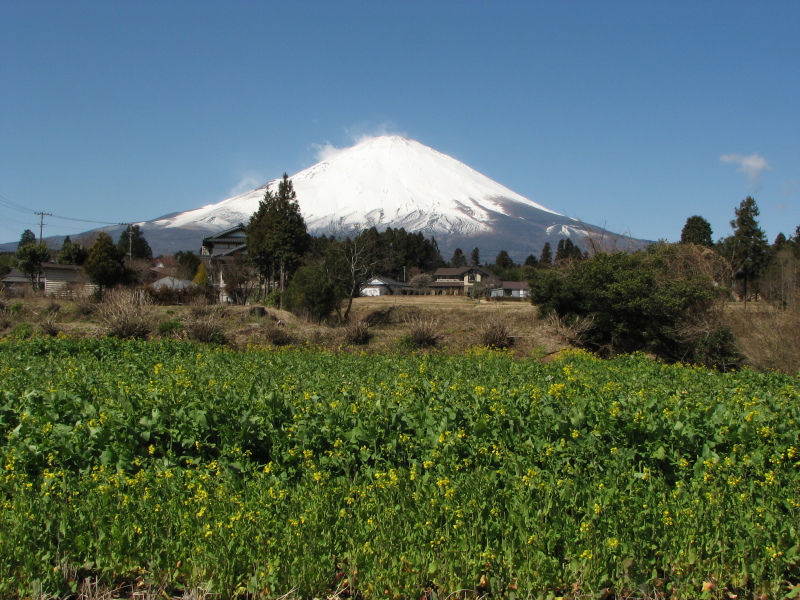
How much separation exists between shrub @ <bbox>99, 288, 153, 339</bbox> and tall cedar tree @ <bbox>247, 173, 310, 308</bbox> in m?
15.4

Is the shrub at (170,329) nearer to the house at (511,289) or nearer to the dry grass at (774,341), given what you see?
the dry grass at (774,341)

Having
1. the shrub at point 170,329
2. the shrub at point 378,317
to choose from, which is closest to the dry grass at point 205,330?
the shrub at point 170,329

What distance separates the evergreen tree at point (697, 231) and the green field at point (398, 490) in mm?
57547

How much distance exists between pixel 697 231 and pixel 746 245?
27.6ft

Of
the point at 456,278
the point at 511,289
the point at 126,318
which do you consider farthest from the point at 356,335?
the point at 456,278

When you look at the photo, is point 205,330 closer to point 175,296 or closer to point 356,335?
point 356,335

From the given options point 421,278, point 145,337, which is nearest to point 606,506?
point 145,337

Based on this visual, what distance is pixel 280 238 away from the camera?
37031mm

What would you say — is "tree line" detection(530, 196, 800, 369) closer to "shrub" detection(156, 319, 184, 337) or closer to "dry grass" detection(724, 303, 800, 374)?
"dry grass" detection(724, 303, 800, 374)

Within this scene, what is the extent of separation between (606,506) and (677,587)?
58cm

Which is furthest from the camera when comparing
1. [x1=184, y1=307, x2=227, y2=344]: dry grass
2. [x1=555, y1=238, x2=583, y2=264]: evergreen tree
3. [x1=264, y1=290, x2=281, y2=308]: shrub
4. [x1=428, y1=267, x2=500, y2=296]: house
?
[x1=428, y1=267, x2=500, y2=296]: house

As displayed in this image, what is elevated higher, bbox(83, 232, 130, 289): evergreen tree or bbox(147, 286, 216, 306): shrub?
bbox(83, 232, 130, 289): evergreen tree

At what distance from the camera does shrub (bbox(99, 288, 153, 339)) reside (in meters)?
19.3

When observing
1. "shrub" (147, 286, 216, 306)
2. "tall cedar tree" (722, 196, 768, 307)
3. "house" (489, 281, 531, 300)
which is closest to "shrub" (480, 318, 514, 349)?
"shrub" (147, 286, 216, 306)
